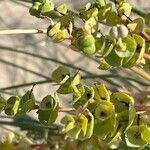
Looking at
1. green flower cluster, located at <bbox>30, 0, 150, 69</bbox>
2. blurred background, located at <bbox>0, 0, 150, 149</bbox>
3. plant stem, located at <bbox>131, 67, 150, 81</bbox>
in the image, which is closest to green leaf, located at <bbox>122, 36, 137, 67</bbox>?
green flower cluster, located at <bbox>30, 0, 150, 69</bbox>

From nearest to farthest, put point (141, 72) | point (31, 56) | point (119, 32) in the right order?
1. point (119, 32)
2. point (141, 72)
3. point (31, 56)

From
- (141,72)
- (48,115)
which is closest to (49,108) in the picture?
(48,115)

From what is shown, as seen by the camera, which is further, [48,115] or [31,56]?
[31,56]

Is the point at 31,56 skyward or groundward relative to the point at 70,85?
groundward

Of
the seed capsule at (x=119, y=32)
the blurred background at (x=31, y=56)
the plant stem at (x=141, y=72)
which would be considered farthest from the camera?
the blurred background at (x=31, y=56)

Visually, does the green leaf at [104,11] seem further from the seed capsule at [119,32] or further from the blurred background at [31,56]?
the blurred background at [31,56]

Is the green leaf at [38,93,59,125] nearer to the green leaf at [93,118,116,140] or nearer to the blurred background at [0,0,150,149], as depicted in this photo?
the green leaf at [93,118,116,140]

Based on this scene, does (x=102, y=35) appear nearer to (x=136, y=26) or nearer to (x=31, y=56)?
(x=136, y=26)

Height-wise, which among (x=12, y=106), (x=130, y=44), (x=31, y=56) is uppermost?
(x=130, y=44)

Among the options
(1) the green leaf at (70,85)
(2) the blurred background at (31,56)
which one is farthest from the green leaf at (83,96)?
(2) the blurred background at (31,56)

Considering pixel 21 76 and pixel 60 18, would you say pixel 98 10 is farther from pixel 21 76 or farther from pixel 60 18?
pixel 21 76

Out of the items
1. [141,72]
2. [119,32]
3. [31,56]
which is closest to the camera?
[119,32]

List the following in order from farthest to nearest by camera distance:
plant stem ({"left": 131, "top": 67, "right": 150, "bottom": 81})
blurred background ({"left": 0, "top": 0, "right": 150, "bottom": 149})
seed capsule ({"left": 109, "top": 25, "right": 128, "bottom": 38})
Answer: blurred background ({"left": 0, "top": 0, "right": 150, "bottom": 149}) → plant stem ({"left": 131, "top": 67, "right": 150, "bottom": 81}) → seed capsule ({"left": 109, "top": 25, "right": 128, "bottom": 38})
